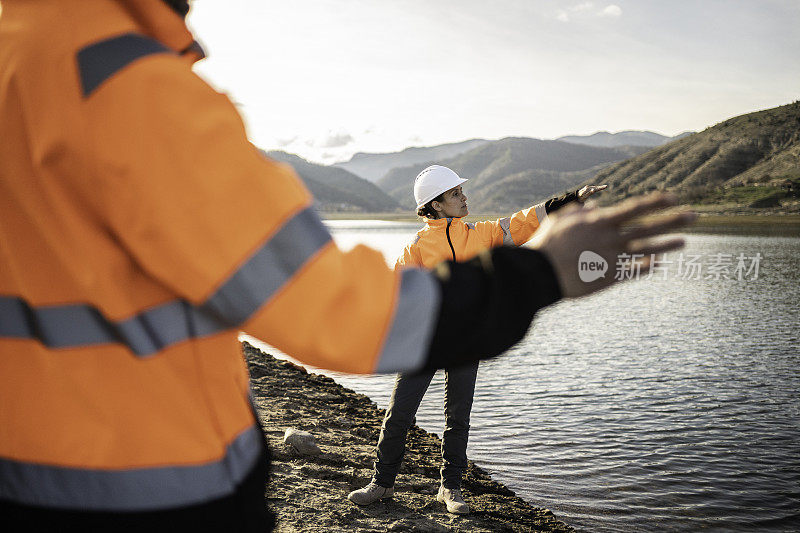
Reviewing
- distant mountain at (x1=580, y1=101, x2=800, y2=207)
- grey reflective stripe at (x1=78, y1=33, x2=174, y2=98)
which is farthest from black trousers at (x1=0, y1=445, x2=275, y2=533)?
distant mountain at (x1=580, y1=101, x2=800, y2=207)

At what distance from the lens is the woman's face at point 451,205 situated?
5.18 metres

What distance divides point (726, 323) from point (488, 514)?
15.2 m

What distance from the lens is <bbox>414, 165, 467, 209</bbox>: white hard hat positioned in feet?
17.1

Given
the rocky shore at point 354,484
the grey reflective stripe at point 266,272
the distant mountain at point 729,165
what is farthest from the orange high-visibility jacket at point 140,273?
the distant mountain at point 729,165

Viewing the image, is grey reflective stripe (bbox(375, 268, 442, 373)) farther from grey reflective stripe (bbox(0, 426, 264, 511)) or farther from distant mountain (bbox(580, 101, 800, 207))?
distant mountain (bbox(580, 101, 800, 207))

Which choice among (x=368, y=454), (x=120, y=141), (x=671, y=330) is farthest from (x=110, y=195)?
(x=671, y=330)

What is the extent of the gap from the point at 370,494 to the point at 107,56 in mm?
4597

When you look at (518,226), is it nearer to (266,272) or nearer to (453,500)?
(453,500)

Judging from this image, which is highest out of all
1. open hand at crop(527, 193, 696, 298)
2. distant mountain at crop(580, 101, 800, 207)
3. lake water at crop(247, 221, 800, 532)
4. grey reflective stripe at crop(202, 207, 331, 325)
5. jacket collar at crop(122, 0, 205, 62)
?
distant mountain at crop(580, 101, 800, 207)

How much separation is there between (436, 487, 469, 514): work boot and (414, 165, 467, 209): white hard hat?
8.36 feet

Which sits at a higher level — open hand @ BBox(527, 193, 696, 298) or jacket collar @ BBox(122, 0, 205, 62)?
jacket collar @ BBox(122, 0, 205, 62)

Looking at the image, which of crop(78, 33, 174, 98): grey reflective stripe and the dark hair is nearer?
crop(78, 33, 174, 98): grey reflective stripe

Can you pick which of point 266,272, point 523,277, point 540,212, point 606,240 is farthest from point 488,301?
point 540,212

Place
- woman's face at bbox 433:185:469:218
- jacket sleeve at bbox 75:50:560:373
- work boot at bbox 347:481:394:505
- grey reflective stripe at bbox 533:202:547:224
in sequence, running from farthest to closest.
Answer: woman's face at bbox 433:185:469:218, work boot at bbox 347:481:394:505, grey reflective stripe at bbox 533:202:547:224, jacket sleeve at bbox 75:50:560:373
